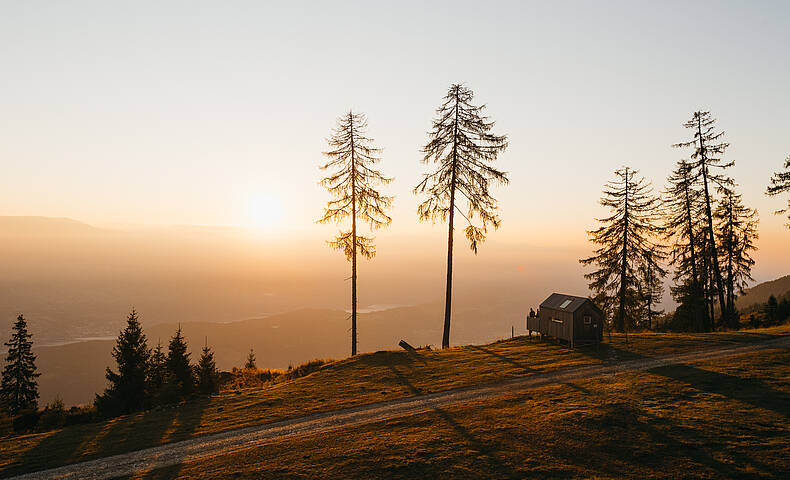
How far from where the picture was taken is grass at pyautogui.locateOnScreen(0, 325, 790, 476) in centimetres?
1408

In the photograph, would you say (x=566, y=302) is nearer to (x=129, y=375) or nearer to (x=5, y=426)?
(x=5, y=426)

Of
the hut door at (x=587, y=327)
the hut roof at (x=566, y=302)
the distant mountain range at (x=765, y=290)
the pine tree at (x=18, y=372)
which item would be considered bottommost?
the pine tree at (x=18, y=372)

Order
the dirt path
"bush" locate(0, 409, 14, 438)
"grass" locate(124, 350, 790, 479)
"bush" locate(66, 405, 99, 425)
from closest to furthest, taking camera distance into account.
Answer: "grass" locate(124, 350, 790, 479) < the dirt path < "bush" locate(0, 409, 14, 438) < "bush" locate(66, 405, 99, 425)

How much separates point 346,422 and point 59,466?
882cm

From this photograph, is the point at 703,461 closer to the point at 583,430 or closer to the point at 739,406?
the point at 583,430

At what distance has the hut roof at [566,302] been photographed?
2409 cm

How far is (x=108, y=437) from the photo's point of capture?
14789mm

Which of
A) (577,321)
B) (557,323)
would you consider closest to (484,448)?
(577,321)

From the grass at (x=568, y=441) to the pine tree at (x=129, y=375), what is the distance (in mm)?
23072

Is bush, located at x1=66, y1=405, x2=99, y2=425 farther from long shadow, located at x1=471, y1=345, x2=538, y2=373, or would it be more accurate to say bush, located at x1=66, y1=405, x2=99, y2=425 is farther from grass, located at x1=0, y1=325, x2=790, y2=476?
long shadow, located at x1=471, y1=345, x2=538, y2=373

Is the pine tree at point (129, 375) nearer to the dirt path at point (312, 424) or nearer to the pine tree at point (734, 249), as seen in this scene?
the dirt path at point (312, 424)

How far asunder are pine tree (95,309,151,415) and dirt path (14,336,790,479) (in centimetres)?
1841

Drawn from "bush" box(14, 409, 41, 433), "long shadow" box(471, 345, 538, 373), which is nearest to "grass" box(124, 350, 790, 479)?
"long shadow" box(471, 345, 538, 373)

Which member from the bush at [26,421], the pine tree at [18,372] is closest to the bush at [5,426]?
the bush at [26,421]
